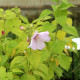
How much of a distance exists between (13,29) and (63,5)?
1.00ft

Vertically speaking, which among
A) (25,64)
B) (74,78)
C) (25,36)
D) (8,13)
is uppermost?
(8,13)

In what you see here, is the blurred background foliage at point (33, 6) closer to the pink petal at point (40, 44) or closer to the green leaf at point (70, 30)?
the green leaf at point (70, 30)

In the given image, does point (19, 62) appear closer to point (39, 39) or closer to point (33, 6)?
point (39, 39)

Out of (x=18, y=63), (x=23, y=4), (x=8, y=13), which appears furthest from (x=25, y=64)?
(x=23, y=4)

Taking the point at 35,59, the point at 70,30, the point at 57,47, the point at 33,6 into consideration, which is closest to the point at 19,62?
the point at 35,59

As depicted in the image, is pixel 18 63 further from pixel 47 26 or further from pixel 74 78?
pixel 74 78

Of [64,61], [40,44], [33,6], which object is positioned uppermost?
[33,6]

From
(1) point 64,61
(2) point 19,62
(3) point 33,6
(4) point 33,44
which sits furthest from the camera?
(3) point 33,6

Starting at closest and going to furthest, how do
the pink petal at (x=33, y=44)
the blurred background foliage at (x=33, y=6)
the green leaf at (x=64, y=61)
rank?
the pink petal at (x=33, y=44), the green leaf at (x=64, y=61), the blurred background foliage at (x=33, y=6)

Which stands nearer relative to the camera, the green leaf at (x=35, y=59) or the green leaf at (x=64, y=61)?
the green leaf at (x=35, y=59)

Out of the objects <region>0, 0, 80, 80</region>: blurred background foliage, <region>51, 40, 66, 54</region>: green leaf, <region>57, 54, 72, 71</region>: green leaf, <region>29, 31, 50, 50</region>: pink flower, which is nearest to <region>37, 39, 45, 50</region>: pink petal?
<region>29, 31, 50, 50</region>: pink flower

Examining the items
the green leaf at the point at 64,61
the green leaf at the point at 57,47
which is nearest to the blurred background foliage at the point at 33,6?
the green leaf at the point at 64,61

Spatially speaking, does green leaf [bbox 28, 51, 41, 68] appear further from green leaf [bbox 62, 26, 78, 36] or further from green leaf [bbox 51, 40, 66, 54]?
green leaf [bbox 62, 26, 78, 36]

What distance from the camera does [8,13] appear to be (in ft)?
4.71
